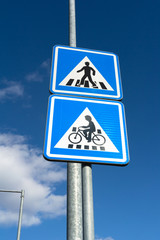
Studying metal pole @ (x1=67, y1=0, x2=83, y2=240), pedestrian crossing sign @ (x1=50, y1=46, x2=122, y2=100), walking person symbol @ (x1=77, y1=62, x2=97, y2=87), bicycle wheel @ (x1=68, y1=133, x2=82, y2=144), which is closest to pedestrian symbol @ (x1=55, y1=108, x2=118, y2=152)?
bicycle wheel @ (x1=68, y1=133, x2=82, y2=144)

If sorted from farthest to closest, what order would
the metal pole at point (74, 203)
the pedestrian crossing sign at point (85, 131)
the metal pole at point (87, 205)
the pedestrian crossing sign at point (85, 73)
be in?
the pedestrian crossing sign at point (85, 73), the pedestrian crossing sign at point (85, 131), the metal pole at point (74, 203), the metal pole at point (87, 205)

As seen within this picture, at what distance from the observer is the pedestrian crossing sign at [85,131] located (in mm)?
2078

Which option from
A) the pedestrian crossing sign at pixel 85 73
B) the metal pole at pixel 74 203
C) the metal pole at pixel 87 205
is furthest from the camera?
the pedestrian crossing sign at pixel 85 73

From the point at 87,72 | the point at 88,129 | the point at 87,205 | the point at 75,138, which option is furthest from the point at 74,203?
the point at 87,72

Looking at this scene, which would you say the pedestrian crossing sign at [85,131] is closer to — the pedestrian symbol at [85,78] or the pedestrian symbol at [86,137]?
the pedestrian symbol at [86,137]

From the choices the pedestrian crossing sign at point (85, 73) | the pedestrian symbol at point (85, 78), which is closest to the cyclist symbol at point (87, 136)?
the pedestrian crossing sign at point (85, 73)

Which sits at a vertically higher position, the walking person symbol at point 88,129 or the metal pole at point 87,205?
the walking person symbol at point 88,129

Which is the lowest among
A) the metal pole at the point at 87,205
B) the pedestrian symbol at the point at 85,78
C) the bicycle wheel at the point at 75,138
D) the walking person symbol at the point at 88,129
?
the metal pole at the point at 87,205

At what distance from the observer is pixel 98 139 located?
7.16ft

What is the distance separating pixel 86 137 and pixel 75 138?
0.10m

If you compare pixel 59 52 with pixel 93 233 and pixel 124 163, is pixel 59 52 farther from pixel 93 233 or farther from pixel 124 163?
pixel 93 233

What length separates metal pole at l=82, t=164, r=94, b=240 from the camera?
174cm

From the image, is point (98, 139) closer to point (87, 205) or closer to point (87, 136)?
point (87, 136)

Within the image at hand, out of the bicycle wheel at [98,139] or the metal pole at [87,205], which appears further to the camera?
the bicycle wheel at [98,139]
